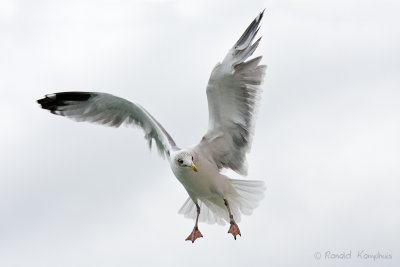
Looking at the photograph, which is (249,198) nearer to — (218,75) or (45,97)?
Answer: (218,75)

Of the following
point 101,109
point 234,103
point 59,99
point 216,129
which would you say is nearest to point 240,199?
point 216,129

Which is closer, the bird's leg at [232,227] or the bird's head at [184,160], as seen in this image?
the bird's head at [184,160]

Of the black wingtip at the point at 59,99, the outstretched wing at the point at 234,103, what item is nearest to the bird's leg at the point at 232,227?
the outstretched wing at the point at 234,103

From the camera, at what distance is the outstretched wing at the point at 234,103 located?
1024cm

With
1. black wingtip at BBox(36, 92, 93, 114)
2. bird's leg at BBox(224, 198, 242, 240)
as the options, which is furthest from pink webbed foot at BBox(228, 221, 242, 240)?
black wingtip at BBox(36, 92, 93, 114)

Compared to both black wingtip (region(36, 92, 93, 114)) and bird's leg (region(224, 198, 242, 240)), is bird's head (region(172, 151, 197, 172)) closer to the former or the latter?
bird's leg (region(224, 198, 242, 240))

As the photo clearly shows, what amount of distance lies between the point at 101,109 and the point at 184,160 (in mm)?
2028

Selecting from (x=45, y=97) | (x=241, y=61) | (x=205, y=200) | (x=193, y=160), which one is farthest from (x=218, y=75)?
(x=45, y=97)

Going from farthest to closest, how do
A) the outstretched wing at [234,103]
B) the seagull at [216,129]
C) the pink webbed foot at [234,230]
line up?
the pink webbed foot at [234,230]
the seagull at [216,129]
the outstretched wing at [234,103]

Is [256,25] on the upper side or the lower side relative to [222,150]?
upper

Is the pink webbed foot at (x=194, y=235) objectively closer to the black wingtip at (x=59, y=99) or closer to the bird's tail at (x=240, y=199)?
the bird's tail at (x=240, y=199)

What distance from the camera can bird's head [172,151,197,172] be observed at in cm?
1027

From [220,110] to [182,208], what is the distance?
1761 mm

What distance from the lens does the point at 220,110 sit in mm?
10828
